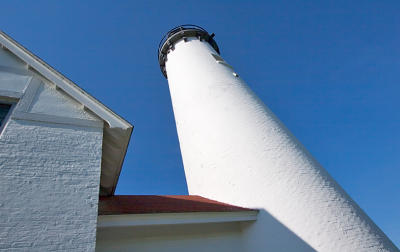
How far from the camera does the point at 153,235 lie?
4.92 m

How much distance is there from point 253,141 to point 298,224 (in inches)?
90.2

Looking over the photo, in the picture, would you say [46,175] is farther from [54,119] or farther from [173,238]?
[173,238]

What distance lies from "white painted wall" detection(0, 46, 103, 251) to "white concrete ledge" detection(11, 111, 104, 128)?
0.01m

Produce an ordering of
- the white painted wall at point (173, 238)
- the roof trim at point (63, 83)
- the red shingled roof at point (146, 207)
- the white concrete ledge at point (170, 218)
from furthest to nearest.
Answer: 1. the roof trim at point (63, 83)
2. the white painted wall at point (173, 238)
3. the red shingled roof at point (146, 207)
4. the white concrete ledge at point (170, 218)

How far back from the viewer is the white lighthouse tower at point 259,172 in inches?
181

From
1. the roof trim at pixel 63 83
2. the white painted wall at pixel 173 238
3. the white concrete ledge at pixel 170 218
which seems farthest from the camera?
the roof trim at pixel 63 83

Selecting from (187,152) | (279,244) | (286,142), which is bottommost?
(279,244)

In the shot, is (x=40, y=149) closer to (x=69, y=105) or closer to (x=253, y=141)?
(x=69, y=105)

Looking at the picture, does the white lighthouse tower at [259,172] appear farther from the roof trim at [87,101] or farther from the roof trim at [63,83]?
the roof trim at [63,83]

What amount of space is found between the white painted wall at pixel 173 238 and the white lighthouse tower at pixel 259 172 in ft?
1.44

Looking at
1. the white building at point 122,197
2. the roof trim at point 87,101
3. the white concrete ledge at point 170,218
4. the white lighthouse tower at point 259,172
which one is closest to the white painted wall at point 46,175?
the white building at point 122,197

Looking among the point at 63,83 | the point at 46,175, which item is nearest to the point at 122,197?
the point at 46,175

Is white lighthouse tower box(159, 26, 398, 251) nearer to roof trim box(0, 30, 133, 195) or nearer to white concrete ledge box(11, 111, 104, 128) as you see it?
roof trim box(0, 30, 133, 195)

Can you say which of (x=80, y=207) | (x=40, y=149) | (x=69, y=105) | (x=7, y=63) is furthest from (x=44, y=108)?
(x=80, y=207)
